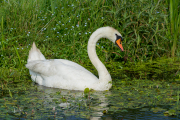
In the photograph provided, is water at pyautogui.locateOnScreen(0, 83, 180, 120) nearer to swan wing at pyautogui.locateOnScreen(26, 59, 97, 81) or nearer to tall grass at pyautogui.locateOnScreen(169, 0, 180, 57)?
swan wing at pyautogui.locateOnScreen(26, 59, 97, 81)

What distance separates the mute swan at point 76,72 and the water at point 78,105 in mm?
209

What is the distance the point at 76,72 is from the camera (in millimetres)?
6613

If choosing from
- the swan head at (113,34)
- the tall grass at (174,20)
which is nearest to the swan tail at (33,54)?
the swan head at (113,34)

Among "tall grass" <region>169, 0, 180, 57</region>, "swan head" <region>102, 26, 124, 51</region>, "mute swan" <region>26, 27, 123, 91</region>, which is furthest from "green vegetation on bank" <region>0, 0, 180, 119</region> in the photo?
"swan head" <region>102, 26, 124, 51</region>

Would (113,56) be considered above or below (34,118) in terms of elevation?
above

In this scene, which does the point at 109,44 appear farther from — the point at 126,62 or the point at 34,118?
the point at 34,118

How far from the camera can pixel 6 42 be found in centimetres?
861

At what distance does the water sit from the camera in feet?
15.6

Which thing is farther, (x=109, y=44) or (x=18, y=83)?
(x=109, y=44)

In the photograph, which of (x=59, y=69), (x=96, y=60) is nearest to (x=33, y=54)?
(x=59, y=69)

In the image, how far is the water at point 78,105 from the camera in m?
4.75


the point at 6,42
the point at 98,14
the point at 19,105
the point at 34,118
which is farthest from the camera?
the point at 98,14

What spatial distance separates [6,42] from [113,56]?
2.89 meters

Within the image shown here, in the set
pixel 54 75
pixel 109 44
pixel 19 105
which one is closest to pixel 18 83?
pixel 54 75
